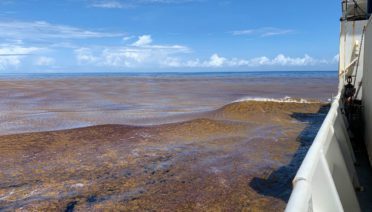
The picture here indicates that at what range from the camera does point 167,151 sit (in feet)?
25.6

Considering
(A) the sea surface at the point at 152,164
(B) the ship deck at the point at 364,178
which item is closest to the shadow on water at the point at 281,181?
(A) the sea surface at the point at 152,164

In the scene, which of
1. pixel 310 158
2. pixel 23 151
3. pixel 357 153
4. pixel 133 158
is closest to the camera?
pixel 310 158

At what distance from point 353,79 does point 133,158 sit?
7.76m

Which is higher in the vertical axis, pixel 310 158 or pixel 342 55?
pixel 342 55

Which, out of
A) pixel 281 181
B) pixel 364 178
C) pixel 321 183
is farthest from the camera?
pixel 281 181

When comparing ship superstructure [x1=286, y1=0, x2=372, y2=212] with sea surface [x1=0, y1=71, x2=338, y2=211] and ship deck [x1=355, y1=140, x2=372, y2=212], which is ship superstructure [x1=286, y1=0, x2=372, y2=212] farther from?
sea surface [x1=0, y1=71, x2=338, y2=211]

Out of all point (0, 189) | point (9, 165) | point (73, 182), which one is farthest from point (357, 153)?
point (9, 165)

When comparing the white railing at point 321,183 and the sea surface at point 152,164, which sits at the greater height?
the white railing at point 321,183

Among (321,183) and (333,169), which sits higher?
(321,183)

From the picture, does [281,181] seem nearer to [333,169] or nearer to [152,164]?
[333,169]

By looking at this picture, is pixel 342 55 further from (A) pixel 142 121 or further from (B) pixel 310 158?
(B) pixel 310 158

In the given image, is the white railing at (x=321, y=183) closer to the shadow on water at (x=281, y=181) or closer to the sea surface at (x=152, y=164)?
the sea surface at (x=152, y=164)

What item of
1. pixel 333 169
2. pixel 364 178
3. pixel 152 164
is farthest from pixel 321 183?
pixel 152 164

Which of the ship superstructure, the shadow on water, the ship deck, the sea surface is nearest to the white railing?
the ship superstructure
